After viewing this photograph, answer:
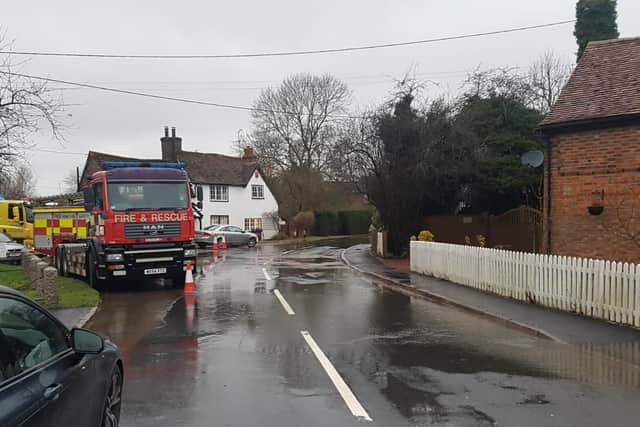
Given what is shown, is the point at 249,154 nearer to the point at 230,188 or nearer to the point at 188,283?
the point at 230,188

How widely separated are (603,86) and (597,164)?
8.11 feet

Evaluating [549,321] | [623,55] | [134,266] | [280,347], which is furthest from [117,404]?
[623,55]

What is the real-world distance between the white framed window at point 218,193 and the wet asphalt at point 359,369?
126ft

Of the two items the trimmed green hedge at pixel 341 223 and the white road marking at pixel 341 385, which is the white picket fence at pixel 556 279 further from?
the trimmed green hedge at pixel 341 223

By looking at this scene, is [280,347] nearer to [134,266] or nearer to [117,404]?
[117,404]

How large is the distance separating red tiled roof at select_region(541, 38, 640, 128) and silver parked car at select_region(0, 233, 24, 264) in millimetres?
21421

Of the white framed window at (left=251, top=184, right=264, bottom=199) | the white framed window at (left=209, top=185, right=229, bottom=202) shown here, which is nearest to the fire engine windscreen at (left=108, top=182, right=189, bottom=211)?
the white framed window at (left=209, top=185, right=229, bottom=202)

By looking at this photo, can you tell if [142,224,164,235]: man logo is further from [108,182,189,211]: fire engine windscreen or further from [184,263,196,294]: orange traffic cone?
[184,263,196,294]: orange traffic cone

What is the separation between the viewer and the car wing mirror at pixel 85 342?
3955 millimetres

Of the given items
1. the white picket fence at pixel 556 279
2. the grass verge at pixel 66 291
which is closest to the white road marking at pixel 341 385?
Answer: the white picket fence at pixel 556 279

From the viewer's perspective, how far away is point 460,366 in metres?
7.22

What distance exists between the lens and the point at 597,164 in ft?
46.8

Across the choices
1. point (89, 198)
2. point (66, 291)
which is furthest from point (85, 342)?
point (89, 198)

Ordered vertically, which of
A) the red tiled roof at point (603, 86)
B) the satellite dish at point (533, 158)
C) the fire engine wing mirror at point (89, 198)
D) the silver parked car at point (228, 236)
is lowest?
the silver parked car at point (228, 236)
